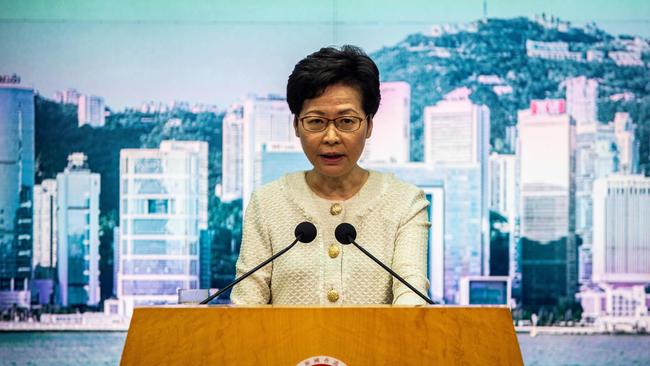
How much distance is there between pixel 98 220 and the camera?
475 centimetres

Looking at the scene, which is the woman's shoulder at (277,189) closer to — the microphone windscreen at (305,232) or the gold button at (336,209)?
the gold button at (336,209)

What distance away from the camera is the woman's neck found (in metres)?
2.48

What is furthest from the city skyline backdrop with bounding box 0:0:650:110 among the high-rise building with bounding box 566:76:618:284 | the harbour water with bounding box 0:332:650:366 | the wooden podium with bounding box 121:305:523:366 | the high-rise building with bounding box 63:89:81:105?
the wooden podium with bounding box 121:305:523:366

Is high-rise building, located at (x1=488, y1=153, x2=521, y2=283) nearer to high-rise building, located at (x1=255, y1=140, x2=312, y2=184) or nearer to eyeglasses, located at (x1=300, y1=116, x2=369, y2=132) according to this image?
high-rise building, located at (x1=255, y1=140, x2=312, y2=184)

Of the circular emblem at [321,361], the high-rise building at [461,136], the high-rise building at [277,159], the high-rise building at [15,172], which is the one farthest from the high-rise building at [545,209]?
the circular emblem at [321,361]

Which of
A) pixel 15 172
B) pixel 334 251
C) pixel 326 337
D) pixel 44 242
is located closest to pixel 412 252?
pixel 334 251

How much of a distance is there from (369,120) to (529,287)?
248 centimetres

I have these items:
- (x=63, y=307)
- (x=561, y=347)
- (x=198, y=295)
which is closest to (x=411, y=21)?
(x=561, y=347)

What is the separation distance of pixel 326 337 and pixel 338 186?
0.82m

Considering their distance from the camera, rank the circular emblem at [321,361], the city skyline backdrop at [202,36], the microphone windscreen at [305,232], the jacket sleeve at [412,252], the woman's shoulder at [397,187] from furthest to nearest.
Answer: the city skyline backdrop at [202,36], the woman's shoulder at [397,187], the jacket sleeve at [412,252], the microphone windscreen at [305,232], the circular emblem at [321,361]

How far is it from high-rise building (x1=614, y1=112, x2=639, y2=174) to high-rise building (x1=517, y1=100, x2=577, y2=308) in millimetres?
249

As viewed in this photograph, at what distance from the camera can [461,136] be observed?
4.71 metres

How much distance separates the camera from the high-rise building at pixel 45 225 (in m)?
4.71

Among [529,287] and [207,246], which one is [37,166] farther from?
[529,287]
